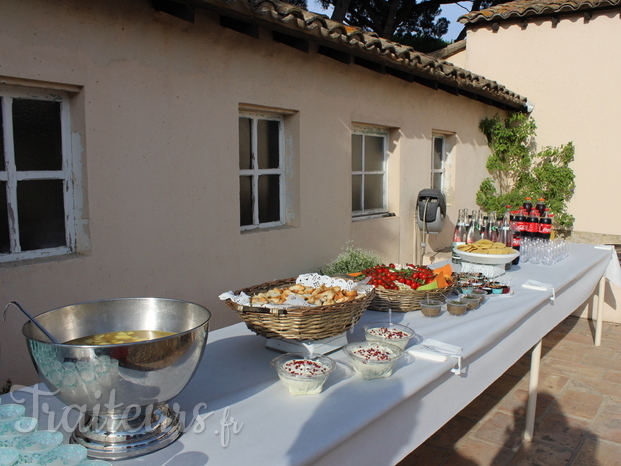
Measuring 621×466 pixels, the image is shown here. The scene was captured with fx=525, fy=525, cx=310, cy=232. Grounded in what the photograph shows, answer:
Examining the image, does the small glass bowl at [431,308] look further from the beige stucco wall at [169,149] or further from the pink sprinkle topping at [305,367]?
the beige stucco wall at [169,149]

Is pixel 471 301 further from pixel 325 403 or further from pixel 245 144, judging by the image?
pixel 245 144

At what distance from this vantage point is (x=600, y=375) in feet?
14.4

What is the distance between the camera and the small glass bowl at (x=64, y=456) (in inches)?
41.4

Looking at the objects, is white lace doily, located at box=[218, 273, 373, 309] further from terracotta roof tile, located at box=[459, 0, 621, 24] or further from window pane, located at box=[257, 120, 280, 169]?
terracotta roof tile, located at box=[459, 0, 621, 24]

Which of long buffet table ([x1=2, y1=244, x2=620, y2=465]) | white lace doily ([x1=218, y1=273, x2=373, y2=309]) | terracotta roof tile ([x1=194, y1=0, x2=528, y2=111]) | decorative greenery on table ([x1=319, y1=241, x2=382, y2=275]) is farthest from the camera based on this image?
decorative greenery on table ([x1=319, y1=241, x2=382, y2=275])

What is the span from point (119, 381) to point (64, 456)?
0.20 metres

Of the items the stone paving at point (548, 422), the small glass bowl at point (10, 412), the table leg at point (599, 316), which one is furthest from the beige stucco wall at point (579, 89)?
the small glass bowl at point (10, 412)

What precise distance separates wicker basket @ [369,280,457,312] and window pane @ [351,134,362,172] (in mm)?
2989

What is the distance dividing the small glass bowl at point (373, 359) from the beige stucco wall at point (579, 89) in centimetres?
639

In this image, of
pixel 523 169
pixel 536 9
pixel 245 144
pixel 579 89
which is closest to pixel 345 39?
pixel 245 144

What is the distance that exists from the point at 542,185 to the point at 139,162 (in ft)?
22.3

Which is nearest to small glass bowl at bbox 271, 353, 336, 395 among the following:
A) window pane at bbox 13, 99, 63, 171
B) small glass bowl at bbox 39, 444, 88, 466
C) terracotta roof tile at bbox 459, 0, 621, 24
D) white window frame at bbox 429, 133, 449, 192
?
small glass bowl at bbox 39, 444, 88, 466

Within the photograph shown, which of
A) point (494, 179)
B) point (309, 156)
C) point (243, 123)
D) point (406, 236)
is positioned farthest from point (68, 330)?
point (494, 179)

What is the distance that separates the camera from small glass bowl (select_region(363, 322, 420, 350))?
201 centimetres
